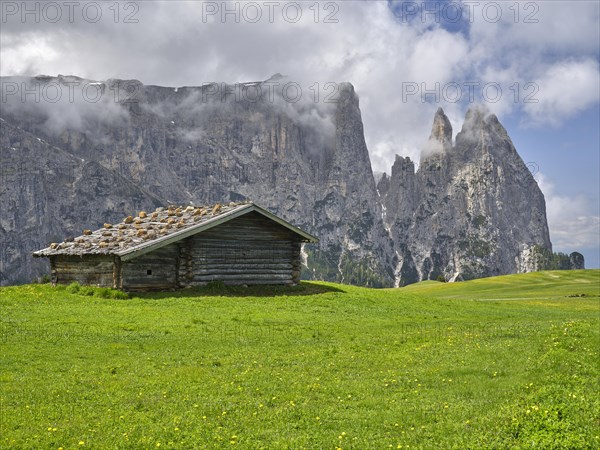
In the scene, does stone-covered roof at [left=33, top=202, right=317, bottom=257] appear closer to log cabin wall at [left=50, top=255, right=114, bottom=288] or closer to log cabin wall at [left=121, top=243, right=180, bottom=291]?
log cabin wall at [left=50, top=255, right=114, bottom=288]

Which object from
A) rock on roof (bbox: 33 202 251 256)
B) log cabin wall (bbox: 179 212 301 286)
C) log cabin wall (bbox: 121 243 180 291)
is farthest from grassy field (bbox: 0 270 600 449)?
log cabin wall (bbox: 179 212 301 286)

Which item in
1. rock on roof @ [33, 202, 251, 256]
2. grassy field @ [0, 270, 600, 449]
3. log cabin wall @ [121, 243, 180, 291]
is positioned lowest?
grassy field @ [0, 270, 600, 449]

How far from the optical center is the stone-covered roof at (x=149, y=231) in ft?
95.8

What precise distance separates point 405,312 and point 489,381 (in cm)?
1521

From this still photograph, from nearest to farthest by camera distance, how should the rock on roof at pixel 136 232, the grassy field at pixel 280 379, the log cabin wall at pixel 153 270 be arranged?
the grassy field at pixel 280 379
the log cabin wall at pixel 153 270
the rock on roof at pixel 136 232

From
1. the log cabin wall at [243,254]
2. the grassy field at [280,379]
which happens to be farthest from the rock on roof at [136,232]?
the grassy field at [280,379]

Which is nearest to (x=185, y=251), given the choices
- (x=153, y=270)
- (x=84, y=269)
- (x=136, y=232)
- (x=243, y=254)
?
(x=153, y=270)

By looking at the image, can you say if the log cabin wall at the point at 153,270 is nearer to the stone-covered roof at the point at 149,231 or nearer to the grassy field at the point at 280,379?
the stone-covered roof at the point at 149,231

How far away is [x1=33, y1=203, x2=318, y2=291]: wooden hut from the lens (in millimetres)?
29344

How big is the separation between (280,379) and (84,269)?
68.5 ft

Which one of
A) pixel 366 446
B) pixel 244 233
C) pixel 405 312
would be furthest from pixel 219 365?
pixel 244 233

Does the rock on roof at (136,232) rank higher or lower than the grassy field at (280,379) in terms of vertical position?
higher

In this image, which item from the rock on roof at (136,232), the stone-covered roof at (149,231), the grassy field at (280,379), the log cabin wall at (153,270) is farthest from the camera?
the rock on roof at (136,232)

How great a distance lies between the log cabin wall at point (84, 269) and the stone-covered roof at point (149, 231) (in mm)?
607
